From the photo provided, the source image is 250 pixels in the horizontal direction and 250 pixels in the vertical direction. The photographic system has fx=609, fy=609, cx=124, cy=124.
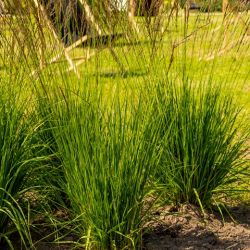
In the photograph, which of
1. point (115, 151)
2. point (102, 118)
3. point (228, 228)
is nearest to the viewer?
point (115, 151)

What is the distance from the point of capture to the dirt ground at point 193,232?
329 centimetres

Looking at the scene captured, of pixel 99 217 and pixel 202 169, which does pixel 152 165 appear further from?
pixel 202 169

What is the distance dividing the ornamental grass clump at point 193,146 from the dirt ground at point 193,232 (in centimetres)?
13

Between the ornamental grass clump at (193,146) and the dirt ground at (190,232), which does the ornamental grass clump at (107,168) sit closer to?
the dirt ground at (190,232)

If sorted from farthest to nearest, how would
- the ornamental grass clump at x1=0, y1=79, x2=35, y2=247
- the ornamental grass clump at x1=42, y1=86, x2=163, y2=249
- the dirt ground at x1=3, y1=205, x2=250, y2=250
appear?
the dirt ground at x1=3, y1=205, x2=250, y2=250 < the ornamental grass clump at x1=0, y1=79, x2=35, y2=247 < the ornamental grass clump at x1=42, y1=86, x2=163, y2=249

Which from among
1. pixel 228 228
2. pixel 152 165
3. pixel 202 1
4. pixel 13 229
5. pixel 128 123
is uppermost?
pixel 202 1

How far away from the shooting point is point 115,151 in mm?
2961

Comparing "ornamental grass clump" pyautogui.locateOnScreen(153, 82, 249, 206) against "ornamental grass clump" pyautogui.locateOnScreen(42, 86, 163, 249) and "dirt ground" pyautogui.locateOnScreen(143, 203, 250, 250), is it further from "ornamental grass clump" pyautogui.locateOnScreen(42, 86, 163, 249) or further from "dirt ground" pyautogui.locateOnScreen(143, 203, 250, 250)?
"ornamental grass clump" pyautogui.locateOnScreen(42, 86, 163, 249)

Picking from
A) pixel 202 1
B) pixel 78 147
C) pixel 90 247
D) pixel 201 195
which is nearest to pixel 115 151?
pixel 78 147

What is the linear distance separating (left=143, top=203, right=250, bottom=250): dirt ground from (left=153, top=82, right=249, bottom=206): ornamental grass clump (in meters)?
0.13

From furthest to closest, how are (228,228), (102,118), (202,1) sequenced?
(202,1), (228,228), (102,118)

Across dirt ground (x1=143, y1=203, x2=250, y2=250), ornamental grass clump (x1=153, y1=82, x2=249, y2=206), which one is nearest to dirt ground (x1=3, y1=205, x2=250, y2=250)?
dirt ground (x1=143, y1=203, x2=250, y2=250)

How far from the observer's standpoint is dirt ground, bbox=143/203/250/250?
3.29 m

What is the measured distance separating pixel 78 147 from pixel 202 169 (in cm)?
98
